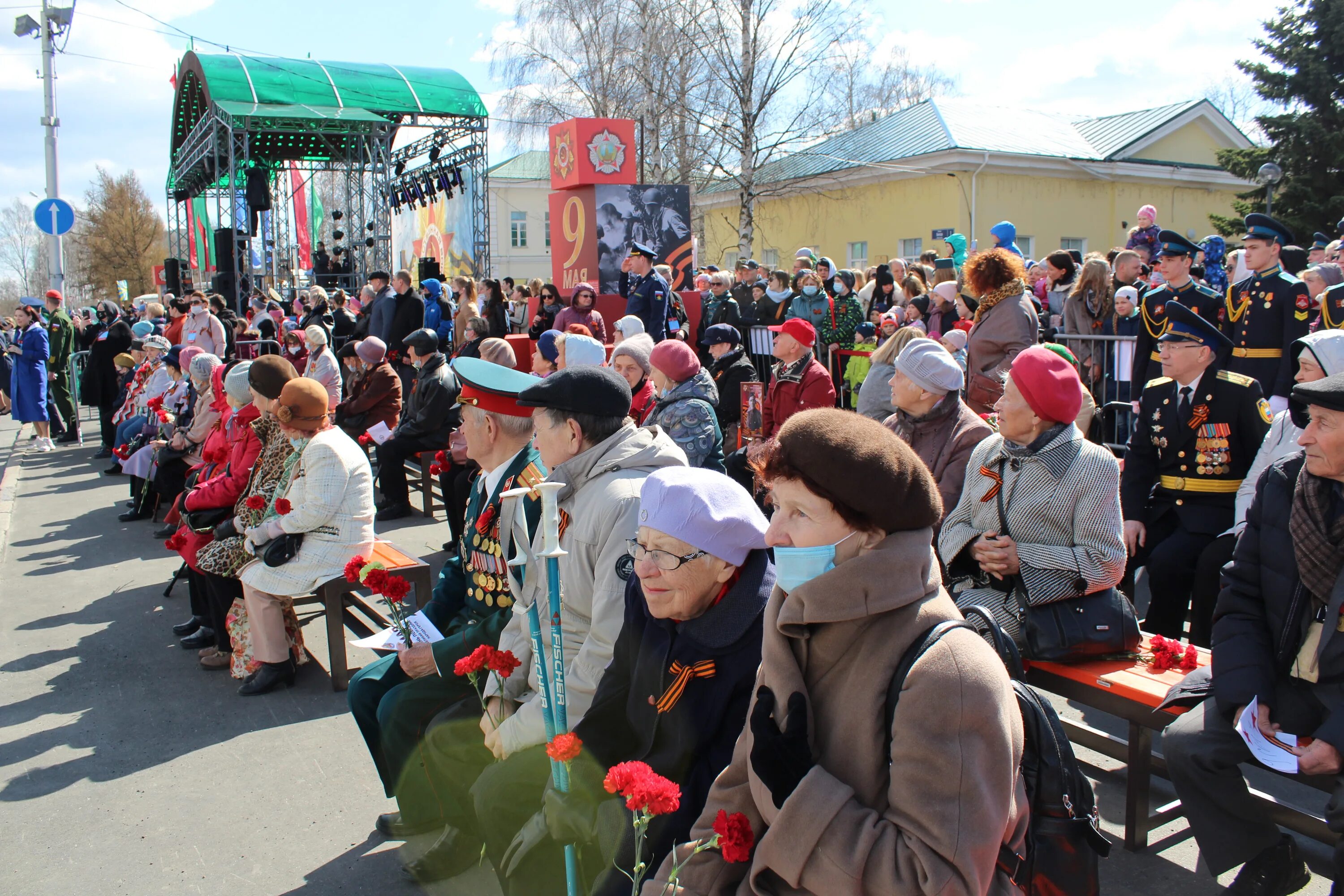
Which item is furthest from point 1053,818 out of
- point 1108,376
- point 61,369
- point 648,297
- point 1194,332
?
point 61,369

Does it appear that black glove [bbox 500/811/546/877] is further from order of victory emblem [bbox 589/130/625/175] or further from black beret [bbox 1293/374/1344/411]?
order of victory emblem [bbox 589/130/625/175]

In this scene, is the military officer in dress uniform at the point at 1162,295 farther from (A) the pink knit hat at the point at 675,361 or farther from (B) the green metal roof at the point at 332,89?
(B) the green metal roof at the point at 332,89

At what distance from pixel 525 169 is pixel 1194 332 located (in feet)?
169

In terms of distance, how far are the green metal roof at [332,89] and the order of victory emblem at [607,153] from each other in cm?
1087

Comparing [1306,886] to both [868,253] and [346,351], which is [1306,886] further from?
[868,253]

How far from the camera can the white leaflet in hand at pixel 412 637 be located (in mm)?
3672

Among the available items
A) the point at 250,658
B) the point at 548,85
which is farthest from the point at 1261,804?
the point at 548,85

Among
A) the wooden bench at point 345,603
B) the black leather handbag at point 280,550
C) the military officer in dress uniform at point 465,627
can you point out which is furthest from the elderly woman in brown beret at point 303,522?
the military officer in dress uniform at point 465,627

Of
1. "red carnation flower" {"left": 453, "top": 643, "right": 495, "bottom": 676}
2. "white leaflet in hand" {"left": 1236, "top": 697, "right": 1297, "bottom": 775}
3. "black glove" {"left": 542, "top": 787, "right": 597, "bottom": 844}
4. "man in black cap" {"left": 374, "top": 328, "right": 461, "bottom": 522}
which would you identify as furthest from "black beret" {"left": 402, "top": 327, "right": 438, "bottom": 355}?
"white leaflet in hand" {"left": 1236, "top": 697, "right": 1297, "bottom": 775}

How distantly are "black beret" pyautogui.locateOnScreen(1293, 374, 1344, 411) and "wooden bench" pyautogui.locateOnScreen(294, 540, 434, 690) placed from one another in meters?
3.79

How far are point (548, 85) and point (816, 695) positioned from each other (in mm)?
30690

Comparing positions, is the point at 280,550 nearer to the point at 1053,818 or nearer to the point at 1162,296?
the point at 1053,818

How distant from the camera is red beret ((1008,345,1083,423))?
133 inches

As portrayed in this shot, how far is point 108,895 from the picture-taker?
10.7ft
